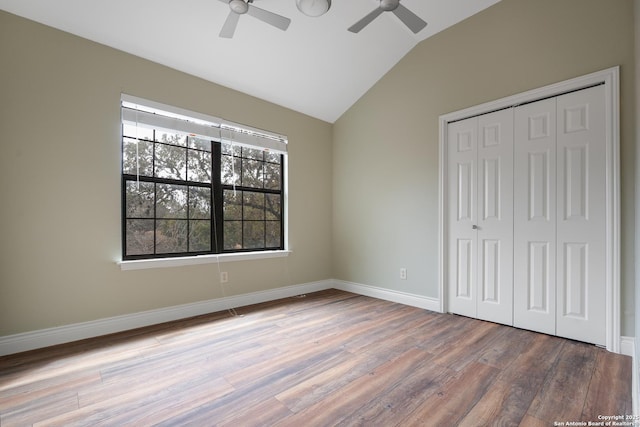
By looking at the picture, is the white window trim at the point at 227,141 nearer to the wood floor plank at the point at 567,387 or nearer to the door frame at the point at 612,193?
the wood floor plank at the point at 567,387

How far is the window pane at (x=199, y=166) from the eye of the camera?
3354 millimetres

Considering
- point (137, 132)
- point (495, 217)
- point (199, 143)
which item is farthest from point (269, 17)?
point (495, 217)

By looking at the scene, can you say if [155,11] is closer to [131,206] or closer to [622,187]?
[131,206]

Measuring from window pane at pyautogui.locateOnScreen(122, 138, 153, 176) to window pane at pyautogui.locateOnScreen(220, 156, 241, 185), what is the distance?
2.53ft

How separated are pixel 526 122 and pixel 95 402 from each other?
3.99 metres

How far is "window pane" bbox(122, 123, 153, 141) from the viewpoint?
9.61ft

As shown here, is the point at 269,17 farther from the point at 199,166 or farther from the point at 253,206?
the point at 253,206

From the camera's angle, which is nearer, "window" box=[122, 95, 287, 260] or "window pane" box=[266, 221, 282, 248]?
"window" box=[122, 95, 287, 260]

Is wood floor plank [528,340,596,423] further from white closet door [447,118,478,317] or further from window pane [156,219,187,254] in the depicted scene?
window pane [156,219,187,254]

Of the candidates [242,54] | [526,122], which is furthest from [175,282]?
[526,122]

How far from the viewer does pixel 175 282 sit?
316cm

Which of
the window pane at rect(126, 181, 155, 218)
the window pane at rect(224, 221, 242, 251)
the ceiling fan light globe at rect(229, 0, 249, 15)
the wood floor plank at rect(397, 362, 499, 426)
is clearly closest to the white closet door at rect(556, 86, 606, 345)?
the wood floor plank at rect(397, 362, 499, 426)

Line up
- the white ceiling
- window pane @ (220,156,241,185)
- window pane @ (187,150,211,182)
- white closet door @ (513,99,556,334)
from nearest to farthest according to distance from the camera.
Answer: the white ceiling < white closet door @ (513,99,556,334) < window pane @ (187,150,211,182) < window pane @ (220,156,241,185)

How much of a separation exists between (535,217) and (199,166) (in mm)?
3503
